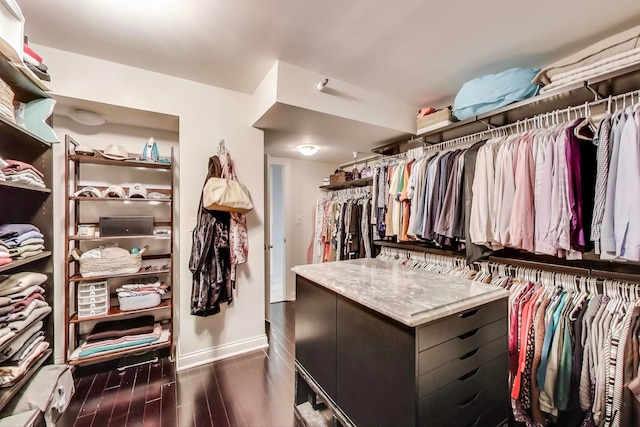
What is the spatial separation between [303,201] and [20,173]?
9.62 ft

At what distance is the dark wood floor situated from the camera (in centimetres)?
158

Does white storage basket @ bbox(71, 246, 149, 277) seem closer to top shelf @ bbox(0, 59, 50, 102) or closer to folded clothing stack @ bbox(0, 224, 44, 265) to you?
folded clothing stack @ bbox(0, 224, 44, 265)

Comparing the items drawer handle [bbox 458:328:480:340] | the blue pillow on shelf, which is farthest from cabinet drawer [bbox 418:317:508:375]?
the blue pillow on shelf

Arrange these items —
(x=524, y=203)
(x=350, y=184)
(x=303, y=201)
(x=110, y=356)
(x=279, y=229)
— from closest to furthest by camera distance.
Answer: (x=524, y=203), (x=110, y=356), (x=350, y=184), (x=303, y=201), (x=279, y=229)

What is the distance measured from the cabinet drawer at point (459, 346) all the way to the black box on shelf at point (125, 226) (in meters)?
2.15

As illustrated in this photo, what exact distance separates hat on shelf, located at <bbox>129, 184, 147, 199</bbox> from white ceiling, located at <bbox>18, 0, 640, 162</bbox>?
0.95m

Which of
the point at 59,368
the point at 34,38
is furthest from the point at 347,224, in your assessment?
the point at 34,38

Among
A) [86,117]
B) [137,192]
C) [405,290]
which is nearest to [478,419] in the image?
[405,290]

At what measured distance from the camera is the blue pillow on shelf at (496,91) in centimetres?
169

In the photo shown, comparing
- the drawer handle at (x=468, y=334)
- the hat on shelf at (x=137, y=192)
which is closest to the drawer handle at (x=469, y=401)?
the drawer handle at (x=468, y=334)

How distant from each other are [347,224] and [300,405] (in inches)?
72.7

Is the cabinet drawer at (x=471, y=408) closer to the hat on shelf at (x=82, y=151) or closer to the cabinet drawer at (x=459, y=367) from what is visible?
the cabinet drawer at (x=459, y=367)

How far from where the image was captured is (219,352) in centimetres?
227

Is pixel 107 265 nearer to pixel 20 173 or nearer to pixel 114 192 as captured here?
pixel 114 192
